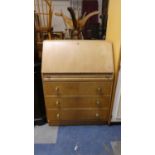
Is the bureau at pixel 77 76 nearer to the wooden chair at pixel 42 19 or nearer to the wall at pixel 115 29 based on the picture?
the wall at pixel 115 29

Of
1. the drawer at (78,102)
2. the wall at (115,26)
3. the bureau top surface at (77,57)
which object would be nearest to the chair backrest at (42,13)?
the bureau top surface at (77,57)

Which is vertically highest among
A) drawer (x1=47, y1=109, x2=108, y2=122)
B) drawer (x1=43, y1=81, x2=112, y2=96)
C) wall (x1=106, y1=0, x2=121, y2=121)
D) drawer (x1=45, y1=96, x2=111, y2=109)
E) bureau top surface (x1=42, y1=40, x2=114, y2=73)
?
wall (x1=106, y1=0, x2=121, y2=121)

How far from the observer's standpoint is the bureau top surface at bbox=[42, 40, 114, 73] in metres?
2.04

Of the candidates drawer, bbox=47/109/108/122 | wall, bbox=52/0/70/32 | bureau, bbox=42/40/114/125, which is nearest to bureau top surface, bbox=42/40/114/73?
bureau, bbox=42/40/114/125

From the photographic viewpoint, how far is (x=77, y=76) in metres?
2.05

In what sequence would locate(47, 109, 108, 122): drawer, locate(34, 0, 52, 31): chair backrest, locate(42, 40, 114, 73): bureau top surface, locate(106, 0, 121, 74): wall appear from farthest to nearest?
locate(34, 0, 52, 31): chair backrest, locate(47, 109, 108, 122): drawer, locate(42, 40, 114, 73): bureau top surface, locate(106, 0, 121, 74): wall

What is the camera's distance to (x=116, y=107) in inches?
85.1

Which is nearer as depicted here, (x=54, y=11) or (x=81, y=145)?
(x=81, y=145)

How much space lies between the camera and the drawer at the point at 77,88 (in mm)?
2066

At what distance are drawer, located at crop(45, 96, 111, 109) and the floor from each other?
28 cm

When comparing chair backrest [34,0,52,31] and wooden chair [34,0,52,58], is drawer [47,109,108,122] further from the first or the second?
chair backrest [34,0,52,31]
